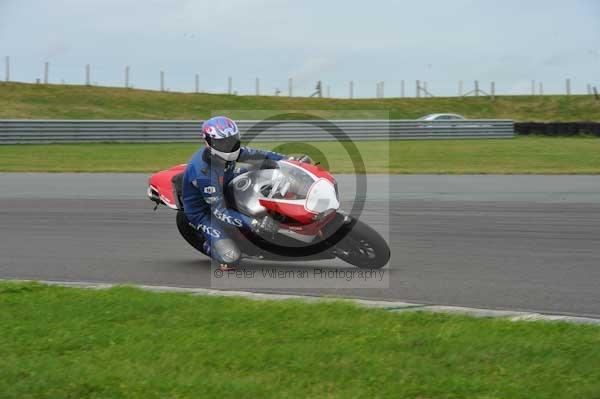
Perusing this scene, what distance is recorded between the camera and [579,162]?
24.5m

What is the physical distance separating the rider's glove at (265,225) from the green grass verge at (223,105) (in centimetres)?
3421

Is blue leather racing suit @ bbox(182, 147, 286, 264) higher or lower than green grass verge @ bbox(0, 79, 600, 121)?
lower

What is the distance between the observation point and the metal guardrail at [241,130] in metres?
30.1

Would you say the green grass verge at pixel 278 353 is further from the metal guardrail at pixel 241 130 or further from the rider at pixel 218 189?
the metal guardrail at pixel 241 130

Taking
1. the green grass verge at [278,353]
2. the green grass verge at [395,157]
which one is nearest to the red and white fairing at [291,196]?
the green grass verge at [278,353]

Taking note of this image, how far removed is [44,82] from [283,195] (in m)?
44.7

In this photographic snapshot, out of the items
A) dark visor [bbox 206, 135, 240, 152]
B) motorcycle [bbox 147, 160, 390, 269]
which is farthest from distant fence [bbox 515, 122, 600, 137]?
dark visor [bbox 206, 135, 240, 152]

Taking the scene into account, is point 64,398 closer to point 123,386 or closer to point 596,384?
point 123,386

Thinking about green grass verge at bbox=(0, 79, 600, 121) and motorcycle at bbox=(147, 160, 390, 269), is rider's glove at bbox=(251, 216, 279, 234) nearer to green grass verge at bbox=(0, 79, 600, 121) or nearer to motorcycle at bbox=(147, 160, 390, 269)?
motorcycle at bbox=(147, 160, 390, 269)

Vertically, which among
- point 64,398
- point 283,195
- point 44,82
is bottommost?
point 64,398

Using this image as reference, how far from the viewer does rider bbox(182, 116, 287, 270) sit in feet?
28.0

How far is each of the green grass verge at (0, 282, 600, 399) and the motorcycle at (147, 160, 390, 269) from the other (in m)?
1.41

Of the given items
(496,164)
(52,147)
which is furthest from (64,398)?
(52,147)

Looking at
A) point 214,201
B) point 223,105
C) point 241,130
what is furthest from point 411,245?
point 223,105
